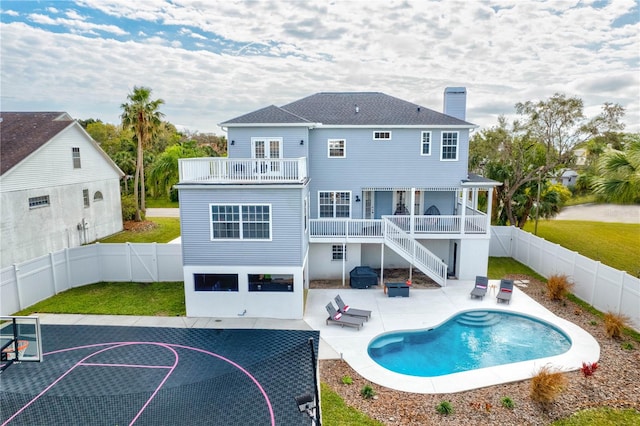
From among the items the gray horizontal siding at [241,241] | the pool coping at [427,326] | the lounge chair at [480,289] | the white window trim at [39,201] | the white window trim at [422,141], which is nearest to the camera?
the pool coping at [427,326]

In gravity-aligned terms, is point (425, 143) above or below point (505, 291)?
above

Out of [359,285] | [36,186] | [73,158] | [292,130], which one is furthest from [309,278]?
[73,158]

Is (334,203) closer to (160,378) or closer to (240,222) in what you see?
(240,222)

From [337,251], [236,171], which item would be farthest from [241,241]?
[337,251]

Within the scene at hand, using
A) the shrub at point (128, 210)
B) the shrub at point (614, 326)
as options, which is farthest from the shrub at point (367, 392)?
the shrub at point (128, 210)

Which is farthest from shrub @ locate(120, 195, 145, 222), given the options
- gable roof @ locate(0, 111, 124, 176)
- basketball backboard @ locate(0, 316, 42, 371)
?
basketball backboard @ locate(0, 316, 42, 371)

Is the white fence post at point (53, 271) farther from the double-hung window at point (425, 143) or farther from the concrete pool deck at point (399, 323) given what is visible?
the double-hung window at point (425, 143)

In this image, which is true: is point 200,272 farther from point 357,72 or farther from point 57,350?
point 357,72
